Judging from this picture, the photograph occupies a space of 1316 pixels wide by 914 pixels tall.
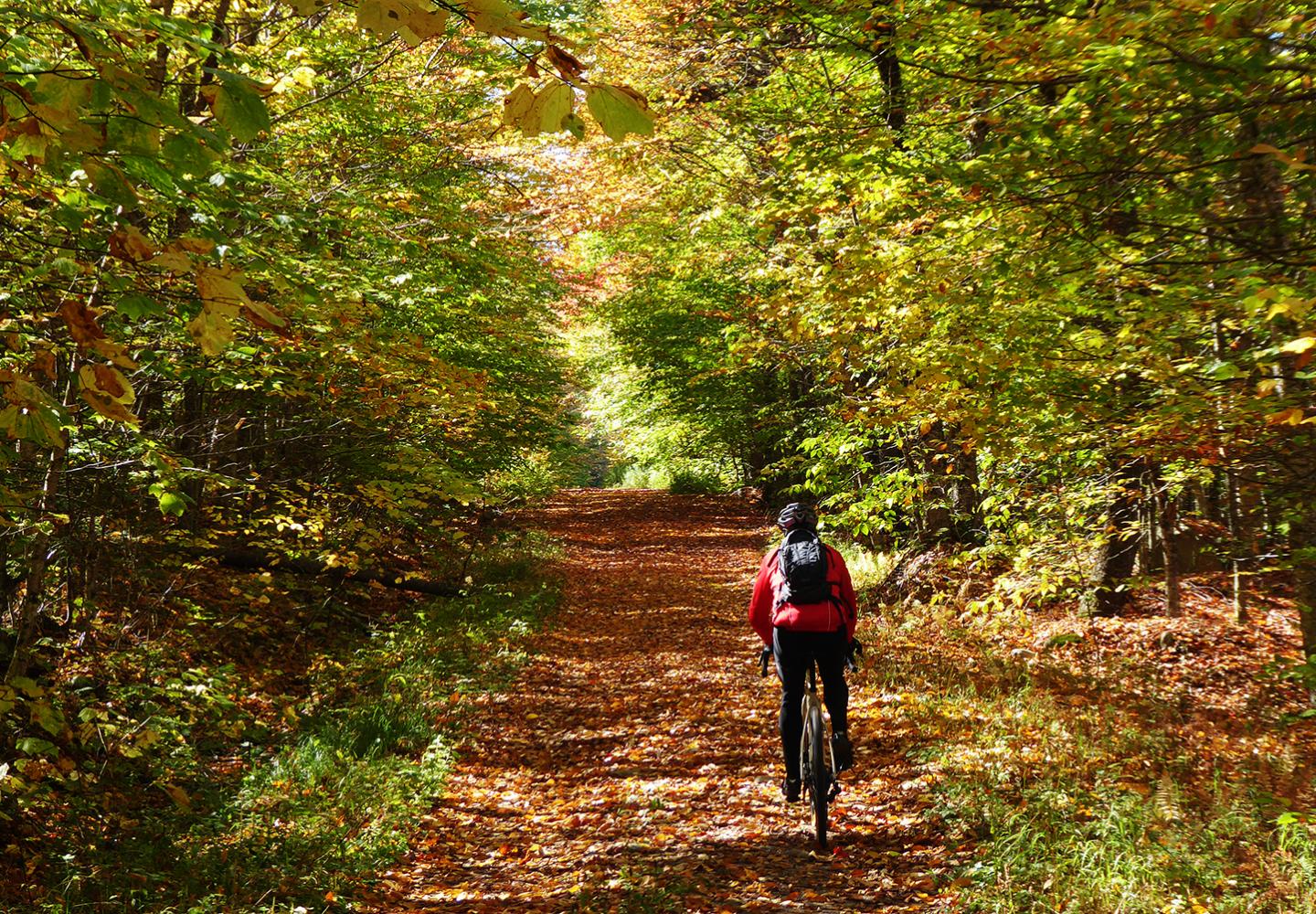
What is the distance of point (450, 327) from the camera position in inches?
465

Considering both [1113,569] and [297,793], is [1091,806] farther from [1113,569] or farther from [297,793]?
[297,793]

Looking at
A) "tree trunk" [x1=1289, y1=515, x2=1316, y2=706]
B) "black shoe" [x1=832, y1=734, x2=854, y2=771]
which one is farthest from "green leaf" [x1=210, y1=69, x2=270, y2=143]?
"tree trunk" [x1=1289, y1=515, x2=1316, y2=706]

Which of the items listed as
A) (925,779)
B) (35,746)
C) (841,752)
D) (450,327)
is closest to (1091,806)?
(925,779)

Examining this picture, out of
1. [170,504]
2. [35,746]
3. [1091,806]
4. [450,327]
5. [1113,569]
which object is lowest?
[1091,806]

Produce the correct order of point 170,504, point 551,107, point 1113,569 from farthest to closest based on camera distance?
point 1113,569, point 170,504, point 551,107

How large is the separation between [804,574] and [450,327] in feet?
26.1

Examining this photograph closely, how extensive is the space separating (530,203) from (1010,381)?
9.20 m

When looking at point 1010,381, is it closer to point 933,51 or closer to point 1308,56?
point 933,51

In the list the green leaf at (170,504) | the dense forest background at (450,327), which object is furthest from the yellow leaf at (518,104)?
the green leaf at (170,504)

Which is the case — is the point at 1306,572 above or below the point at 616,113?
below

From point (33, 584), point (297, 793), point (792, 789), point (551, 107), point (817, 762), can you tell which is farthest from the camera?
point (297, 793)

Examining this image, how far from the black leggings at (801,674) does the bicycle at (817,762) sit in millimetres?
72

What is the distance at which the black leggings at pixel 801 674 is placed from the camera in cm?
537

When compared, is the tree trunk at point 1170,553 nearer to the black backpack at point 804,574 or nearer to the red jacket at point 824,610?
the red jacket at point 824,610
